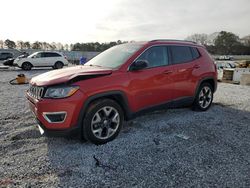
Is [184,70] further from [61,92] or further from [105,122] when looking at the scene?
[61,92]

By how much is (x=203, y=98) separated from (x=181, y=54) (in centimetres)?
145

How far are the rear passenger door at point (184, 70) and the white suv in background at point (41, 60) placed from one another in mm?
17223

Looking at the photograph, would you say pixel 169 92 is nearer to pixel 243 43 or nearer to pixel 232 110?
pixel 232 110

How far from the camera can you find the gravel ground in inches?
110

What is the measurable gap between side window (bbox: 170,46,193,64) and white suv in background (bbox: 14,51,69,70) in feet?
56.6

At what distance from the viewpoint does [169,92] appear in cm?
471

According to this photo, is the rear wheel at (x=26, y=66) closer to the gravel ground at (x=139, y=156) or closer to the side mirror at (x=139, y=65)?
the gravel ground at (x=139, y=156)

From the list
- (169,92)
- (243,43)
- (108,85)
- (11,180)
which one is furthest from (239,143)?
(243,43)

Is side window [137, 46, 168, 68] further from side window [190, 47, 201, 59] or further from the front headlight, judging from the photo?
the front headlight

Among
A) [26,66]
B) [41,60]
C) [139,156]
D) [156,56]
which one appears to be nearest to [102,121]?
[139,156]

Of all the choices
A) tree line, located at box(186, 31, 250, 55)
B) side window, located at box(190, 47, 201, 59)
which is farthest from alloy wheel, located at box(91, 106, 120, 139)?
tree line, located at box(186, 31, 250, 55)

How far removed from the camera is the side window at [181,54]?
16.0 ft

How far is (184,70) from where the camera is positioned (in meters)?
5.00

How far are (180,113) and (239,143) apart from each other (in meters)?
1.81
